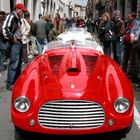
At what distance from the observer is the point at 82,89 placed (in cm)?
451

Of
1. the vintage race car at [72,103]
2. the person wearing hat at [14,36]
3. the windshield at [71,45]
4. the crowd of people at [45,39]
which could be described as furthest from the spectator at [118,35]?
the vintage race car at [72,103]

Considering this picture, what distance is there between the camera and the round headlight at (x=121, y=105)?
4.45m

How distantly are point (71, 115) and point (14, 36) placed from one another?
4093 millimetres

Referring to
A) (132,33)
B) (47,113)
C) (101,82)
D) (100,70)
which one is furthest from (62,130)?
(132,33)

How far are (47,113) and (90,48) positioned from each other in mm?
2224

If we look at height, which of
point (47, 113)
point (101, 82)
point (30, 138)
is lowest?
point (30, 138)

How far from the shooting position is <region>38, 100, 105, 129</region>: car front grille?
428 centimetres

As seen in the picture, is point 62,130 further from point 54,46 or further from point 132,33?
point 132,33

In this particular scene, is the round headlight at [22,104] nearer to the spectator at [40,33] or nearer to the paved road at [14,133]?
the paved road at [14,133]

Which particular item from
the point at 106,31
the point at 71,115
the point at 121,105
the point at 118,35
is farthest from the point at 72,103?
the point at 106,31

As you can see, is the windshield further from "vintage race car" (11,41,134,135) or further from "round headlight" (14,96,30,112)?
"round headlight" (14,96,30,112)

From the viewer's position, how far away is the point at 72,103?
4316 millimetres

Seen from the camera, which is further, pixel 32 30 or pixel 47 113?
pixel 32 30

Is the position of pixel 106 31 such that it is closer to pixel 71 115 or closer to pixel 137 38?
pixel 137 38
